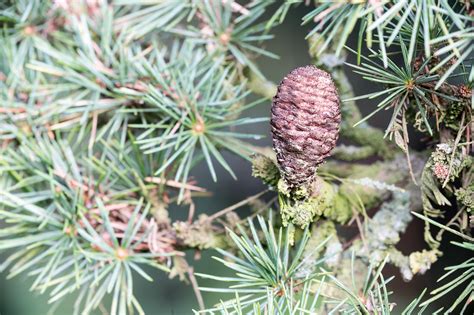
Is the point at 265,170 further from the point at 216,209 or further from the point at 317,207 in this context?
the point at 216,209

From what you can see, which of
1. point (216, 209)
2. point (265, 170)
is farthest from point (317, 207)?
point (216, 209)

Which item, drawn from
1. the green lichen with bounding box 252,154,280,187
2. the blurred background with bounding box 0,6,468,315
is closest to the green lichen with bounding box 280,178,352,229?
the green lichen with bounding box 252,154,280,187

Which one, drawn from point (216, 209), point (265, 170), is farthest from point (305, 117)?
point (216, 209)

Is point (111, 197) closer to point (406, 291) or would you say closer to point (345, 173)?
point (345, 173)

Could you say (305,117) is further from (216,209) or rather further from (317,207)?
(216,209)

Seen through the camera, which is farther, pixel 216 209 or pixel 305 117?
Answer: pixel 216 209

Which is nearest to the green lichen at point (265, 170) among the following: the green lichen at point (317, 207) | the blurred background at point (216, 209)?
the green lichen at point (317, 207)

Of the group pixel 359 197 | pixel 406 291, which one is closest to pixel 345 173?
pixel 359 197

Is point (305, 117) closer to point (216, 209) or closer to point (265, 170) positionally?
point (265, 170)
